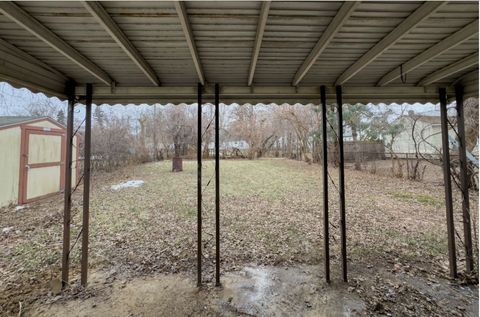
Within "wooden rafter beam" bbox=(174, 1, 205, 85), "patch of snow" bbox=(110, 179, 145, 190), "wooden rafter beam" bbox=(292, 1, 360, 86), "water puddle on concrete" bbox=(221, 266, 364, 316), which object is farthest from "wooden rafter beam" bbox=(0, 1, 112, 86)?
"patch of snow" bbox=(110, 179, 145, 190)

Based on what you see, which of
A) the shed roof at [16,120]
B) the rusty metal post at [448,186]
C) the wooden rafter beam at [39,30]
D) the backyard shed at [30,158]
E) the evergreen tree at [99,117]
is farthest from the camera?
the evergreen tree at [99,117]

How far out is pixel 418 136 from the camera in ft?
30.2

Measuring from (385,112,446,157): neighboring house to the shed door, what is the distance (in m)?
10.5

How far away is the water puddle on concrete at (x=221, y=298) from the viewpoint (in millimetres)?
2100

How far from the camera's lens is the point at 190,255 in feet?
10.6

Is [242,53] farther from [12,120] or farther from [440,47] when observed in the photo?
[12,120]

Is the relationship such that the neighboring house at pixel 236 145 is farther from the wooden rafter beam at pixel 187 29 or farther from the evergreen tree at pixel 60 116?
the wooden rafter beam at pixel 187 29

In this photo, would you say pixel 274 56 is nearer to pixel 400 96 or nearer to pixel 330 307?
pixel 400 96

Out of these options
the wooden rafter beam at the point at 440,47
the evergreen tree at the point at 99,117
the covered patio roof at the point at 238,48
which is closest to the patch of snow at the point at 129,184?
the evergreen tree at the point at 99,117

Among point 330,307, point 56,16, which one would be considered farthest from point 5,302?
point 330,307

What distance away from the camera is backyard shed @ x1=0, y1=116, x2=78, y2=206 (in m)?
5.12

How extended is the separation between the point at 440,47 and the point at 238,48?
5.04 ft

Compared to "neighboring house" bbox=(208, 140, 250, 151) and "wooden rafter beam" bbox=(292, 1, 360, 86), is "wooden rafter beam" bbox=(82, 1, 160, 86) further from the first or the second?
"neighboring house" bbox=(208, 140, 250, 151)

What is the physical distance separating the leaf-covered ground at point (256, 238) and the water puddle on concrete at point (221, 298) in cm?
21
